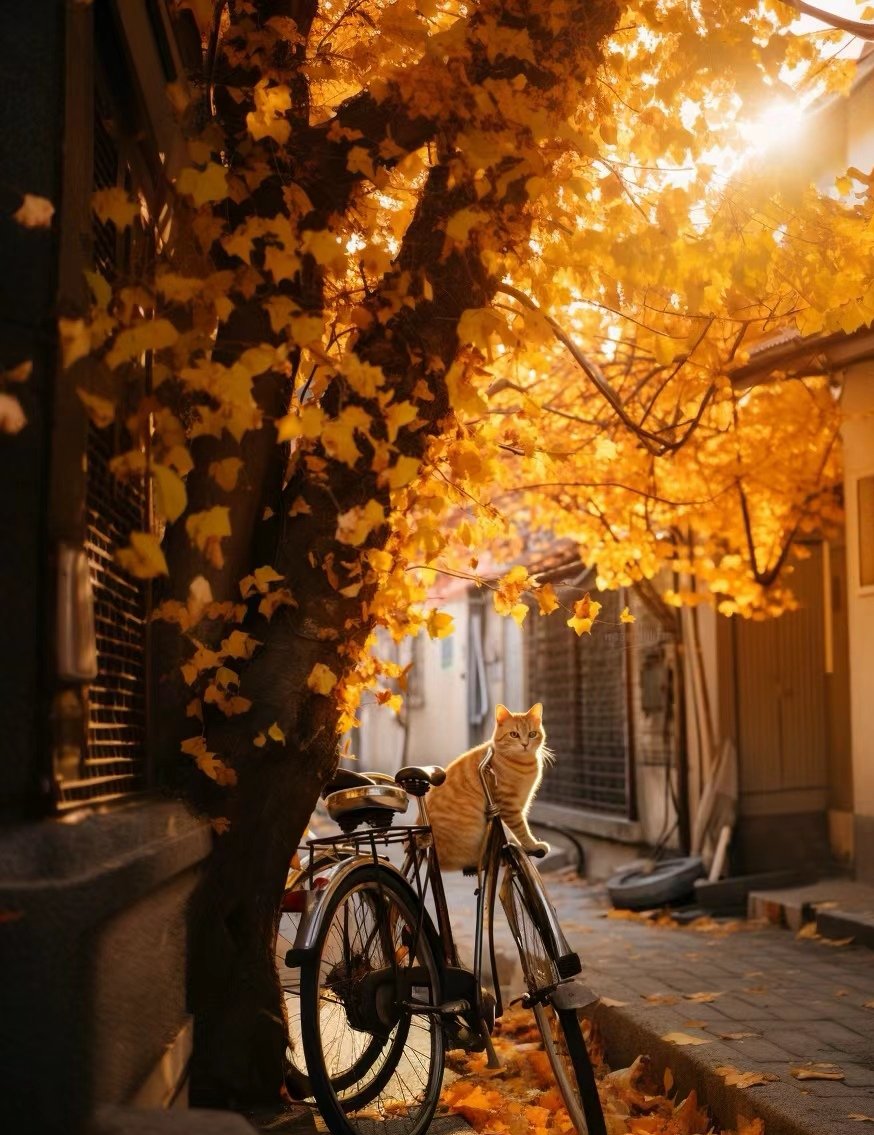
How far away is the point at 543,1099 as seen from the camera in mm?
5172

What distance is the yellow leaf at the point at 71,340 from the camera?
2916 millimetres

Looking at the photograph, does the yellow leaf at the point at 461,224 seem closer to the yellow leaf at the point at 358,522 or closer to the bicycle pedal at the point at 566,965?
the yellow leaf at the point at 358,522

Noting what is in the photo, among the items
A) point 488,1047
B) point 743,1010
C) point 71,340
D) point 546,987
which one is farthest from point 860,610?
point 71,340

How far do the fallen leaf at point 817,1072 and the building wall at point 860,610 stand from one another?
16.1 ft

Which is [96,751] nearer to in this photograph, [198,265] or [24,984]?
[24,984]

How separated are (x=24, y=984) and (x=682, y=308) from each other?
5.09 m

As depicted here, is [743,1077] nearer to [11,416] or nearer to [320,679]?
[320,679]

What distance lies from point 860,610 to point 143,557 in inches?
305

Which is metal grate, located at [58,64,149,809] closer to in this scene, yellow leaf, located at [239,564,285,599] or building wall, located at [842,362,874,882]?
yellow leaf, located at [239,564,285,599]

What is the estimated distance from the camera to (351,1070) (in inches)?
177

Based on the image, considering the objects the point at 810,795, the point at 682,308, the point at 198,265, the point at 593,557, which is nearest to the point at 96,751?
the point at 198,265

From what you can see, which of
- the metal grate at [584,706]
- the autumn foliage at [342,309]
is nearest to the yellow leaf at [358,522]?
the autumn foliage at [342,309]

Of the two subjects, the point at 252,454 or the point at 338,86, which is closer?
the point at 252,454

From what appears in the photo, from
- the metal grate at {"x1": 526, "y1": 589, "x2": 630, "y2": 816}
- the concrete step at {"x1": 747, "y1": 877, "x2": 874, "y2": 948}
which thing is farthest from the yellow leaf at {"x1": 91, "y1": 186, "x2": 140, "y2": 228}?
the metal grate at {"x1": 526, "y1": 589, "x2": 630, "y2": 816}
